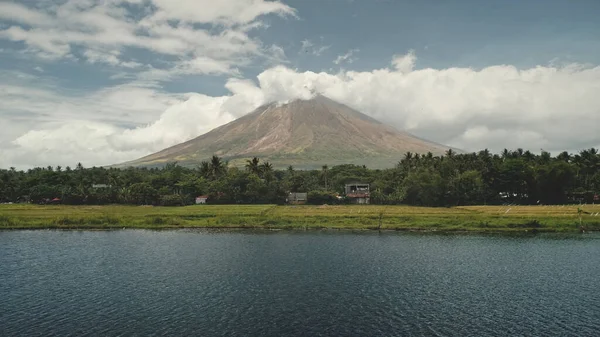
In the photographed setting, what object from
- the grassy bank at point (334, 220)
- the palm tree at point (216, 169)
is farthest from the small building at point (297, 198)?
the grassy bank at point (334, 220)

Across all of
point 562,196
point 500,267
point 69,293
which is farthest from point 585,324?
point 562,196

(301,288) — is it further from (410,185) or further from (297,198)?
(297,198)

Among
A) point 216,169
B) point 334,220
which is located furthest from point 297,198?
point 334,220

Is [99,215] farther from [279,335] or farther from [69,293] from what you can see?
[279,335]

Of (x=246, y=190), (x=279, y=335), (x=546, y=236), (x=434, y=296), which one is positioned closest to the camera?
(x=279, y=335)

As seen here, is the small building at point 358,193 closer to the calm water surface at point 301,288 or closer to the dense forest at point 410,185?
the dense forest at point 410,185

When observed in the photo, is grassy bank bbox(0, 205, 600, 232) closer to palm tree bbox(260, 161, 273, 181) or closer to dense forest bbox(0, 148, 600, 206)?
dense forest bbox(0, 148, 600, 206)
